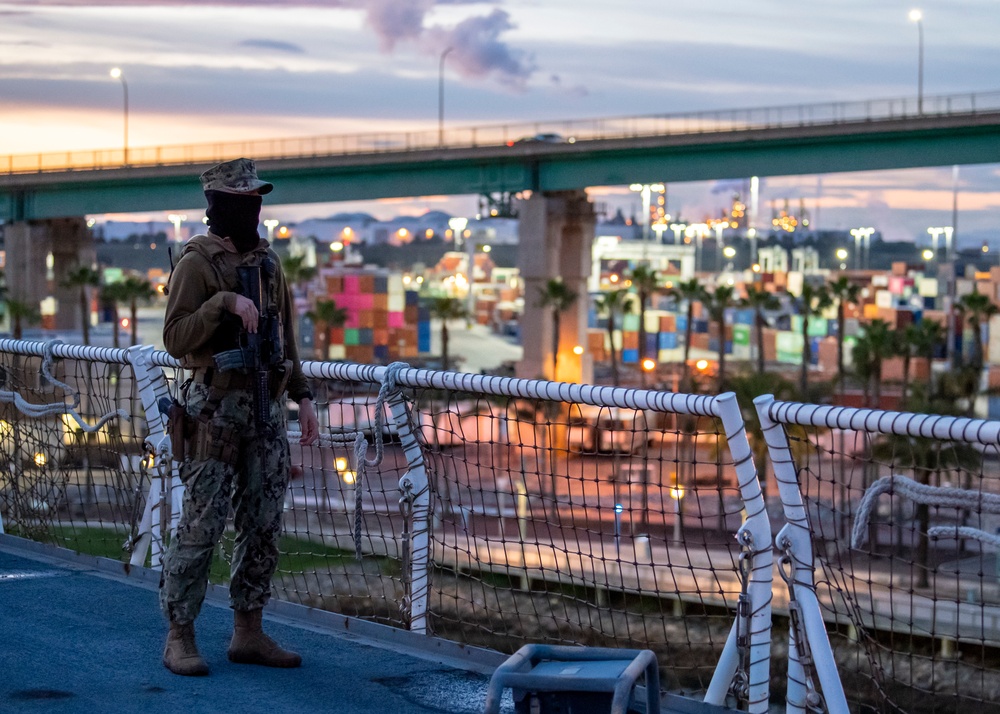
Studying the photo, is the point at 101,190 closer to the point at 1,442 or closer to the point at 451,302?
the point at 451,302

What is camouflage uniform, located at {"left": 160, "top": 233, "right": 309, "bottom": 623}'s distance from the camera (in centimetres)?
555

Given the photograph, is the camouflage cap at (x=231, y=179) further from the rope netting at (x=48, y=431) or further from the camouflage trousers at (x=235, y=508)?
the rope netting at (x=48, y=431)

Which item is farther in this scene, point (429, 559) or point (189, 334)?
point (429, 559)

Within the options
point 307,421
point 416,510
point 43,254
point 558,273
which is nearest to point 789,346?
point 558,273

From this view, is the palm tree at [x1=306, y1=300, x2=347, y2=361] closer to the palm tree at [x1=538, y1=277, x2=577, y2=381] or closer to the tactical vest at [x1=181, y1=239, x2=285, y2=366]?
the palm tree at [x1=538, y1=277, x2=577, y2=381]

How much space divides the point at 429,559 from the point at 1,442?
4.89m

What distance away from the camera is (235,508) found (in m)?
5.87

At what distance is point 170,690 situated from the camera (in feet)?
18.6

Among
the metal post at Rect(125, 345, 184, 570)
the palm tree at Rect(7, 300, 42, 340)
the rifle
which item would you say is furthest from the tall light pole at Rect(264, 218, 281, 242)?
the rifle

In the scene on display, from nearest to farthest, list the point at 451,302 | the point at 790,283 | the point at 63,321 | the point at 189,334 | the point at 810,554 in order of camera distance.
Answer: the point at 810,554 → the point at 189,334 → the point at 63,321 → the point at 451,302 → the point at 790,283

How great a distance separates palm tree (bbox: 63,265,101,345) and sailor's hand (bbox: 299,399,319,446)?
7777 centimetres

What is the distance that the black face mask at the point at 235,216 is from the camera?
5.61 meters

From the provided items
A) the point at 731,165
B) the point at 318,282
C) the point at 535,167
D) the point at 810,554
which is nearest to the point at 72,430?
the point at 810,554

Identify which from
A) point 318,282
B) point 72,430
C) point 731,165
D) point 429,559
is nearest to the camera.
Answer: point 429,559
